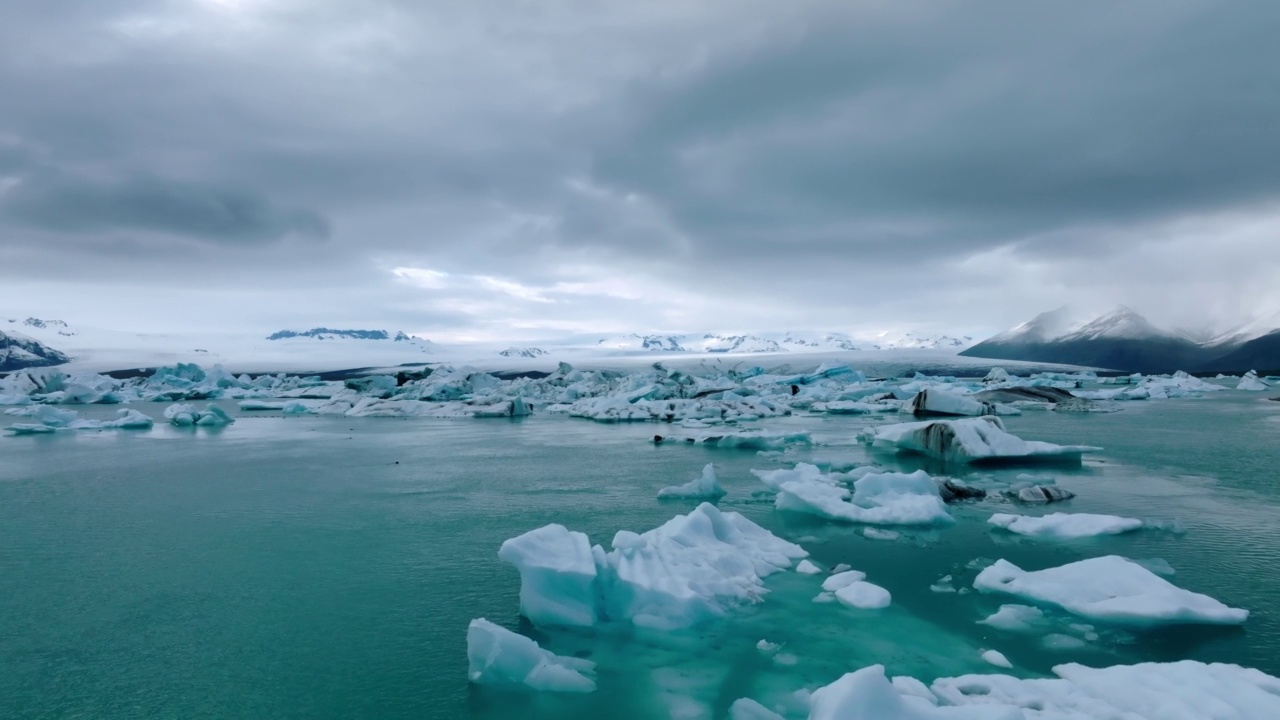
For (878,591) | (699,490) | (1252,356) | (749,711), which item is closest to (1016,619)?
(878,591)

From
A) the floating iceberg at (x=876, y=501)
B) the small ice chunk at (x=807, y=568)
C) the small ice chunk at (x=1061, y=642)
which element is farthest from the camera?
the floating iceberg at (x=876, y=501)

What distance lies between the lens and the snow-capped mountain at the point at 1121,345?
91.3 m

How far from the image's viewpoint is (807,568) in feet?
21.5

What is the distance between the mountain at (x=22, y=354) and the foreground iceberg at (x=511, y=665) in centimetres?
10654

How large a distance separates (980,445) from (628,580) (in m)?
9.38

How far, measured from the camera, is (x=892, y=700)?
3463mm

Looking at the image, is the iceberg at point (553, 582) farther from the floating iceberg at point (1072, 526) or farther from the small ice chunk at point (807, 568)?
the floating iceberg at point (1072, 526)

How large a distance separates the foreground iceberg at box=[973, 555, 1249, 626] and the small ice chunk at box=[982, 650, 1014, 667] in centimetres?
122

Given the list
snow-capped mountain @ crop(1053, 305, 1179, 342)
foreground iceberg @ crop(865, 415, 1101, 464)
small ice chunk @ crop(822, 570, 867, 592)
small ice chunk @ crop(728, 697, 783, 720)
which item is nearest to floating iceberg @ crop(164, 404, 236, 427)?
foreground iceberg @ crop(865, 415, 1101, 464)

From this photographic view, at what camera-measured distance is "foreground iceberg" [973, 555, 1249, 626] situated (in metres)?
5.09

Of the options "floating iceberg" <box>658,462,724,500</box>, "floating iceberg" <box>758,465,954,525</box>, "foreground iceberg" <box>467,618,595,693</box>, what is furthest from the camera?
"floating iceberg" <box>658,462,724,500</box>

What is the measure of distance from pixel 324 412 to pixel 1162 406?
32872 mm

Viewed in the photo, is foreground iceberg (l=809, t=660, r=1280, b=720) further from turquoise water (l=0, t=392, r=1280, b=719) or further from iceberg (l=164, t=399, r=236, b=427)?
iceberg (l=164, t=399, r=236, b=427)

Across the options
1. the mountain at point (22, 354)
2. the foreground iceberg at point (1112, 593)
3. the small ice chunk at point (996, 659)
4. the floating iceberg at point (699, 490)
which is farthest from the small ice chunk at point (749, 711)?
the mountain at point (22, 354)
